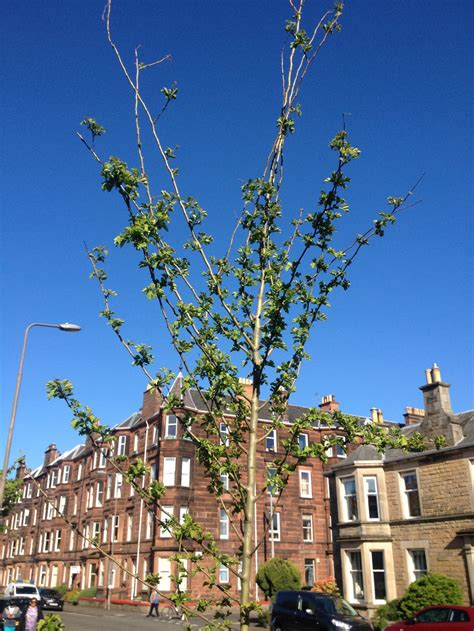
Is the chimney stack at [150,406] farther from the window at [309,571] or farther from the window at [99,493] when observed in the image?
the window at [309,571]

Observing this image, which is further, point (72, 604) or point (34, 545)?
point (34, 545)

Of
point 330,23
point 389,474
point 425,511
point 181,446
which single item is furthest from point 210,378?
point 181,446

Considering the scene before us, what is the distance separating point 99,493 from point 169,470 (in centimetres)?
1349

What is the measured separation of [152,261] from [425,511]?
77.5ft

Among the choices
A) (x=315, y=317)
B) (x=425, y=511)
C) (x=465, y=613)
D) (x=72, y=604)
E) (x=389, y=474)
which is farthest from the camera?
(x=72, y=604)

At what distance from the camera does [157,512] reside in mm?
29641

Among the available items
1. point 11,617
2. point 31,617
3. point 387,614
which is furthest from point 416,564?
point 11,617

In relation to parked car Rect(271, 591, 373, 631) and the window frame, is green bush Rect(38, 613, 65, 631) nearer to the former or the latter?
parked car Rect(271, 591, 373, 631)

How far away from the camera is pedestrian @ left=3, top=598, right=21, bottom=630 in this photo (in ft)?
54.7

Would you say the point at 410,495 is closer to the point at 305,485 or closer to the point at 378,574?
the point at 378,574

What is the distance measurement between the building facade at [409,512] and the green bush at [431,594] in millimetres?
1144

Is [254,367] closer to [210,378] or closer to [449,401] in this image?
[210,378]

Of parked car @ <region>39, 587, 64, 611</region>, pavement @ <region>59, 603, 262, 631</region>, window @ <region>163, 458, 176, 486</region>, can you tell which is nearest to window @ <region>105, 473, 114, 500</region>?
parked car @ <region>39, 587, 64, 611</region>

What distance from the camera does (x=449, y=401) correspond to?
2552 centimetres
